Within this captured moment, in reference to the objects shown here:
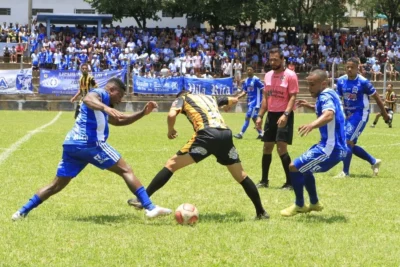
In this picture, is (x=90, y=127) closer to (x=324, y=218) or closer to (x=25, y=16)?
(x=324, y=218)

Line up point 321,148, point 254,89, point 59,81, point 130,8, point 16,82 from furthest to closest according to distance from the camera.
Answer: point 130,8
point 59,81
point 16,82
point 254,89
point 321,148

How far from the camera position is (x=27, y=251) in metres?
6.80

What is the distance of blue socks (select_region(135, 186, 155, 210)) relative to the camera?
27.4 ft

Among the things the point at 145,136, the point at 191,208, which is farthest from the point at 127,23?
the point at 191,208

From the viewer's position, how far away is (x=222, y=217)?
8711 millimetres

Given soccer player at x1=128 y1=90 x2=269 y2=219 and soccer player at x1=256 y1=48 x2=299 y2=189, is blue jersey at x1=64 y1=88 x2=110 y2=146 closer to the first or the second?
soccer player at x1=128 y1=90 x2=269 y2=219

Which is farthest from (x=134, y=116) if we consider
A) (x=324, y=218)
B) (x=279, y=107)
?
(x=279, y=107)

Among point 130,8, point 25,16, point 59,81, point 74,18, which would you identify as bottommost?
point 59,81

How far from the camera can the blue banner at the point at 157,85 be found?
34.7 metres

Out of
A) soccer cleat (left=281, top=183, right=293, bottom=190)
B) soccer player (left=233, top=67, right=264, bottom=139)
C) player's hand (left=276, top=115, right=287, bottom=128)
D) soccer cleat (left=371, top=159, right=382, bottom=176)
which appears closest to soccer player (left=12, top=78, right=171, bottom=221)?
player's hand (left=276, top=115, right=287, bottom=128)

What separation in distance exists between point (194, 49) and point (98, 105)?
3320 cm

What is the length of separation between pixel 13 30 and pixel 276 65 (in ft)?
110

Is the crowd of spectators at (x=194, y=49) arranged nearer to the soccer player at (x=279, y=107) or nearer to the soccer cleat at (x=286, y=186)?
the soccer player at (x=279, y=107)

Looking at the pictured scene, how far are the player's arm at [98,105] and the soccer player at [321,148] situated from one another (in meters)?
2.10
